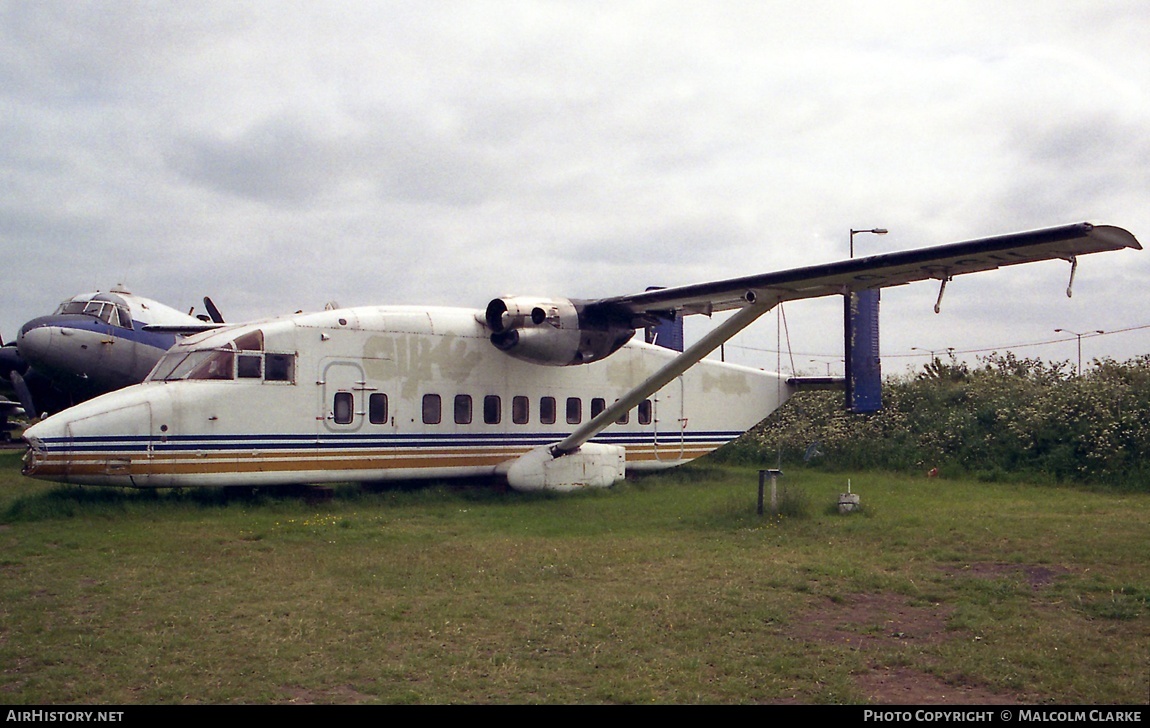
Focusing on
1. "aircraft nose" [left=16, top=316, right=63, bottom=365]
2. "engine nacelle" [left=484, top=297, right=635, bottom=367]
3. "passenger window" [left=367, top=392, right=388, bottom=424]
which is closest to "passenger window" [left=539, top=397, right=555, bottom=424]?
"engine nacelle" [left=484, top=297, right=635, bottom=367]

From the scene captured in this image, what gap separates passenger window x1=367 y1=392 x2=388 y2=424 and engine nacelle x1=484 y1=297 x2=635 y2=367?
2445 millimetres

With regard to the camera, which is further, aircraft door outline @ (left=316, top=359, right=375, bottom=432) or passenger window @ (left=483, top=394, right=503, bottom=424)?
passenger window @ (left=483, top=394, right=503, bottom=424)

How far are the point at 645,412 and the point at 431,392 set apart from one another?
17.2 ft

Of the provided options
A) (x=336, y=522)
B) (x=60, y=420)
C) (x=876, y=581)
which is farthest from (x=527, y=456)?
(x=876, y=581)

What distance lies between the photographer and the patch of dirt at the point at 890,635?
17.6 ft

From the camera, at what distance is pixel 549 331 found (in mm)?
15914

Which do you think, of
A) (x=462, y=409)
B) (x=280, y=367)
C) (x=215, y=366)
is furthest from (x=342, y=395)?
(x=462, y=409)

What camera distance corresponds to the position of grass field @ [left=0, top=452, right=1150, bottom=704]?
5.62 metres

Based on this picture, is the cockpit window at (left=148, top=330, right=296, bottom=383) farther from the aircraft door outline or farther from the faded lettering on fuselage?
the faded lettering on fuselage

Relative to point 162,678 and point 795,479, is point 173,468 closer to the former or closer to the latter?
point 162,678

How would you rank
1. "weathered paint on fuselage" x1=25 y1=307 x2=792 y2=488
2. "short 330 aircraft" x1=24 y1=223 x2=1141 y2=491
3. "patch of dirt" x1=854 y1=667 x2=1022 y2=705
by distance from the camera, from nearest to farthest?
"patch of dirt" x1=854 y1=667 x2=1022 y2=705
"short 330 aircraft" x1=24 y1=223 x2=1141 y2=491
"weathered paint on fuselage" x1=25 y1=307 x2=792 y2=488

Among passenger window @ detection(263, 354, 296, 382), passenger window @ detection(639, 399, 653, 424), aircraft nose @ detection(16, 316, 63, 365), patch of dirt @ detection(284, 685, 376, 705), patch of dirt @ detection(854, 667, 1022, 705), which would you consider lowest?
patch of dirt @ detection(854, 667, 1022, 705)

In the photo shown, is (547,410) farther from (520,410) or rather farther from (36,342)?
(36,342)

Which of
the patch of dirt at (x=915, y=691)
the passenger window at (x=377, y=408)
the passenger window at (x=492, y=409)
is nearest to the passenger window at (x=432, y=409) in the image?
the passenger window at (x=377, y=408)
